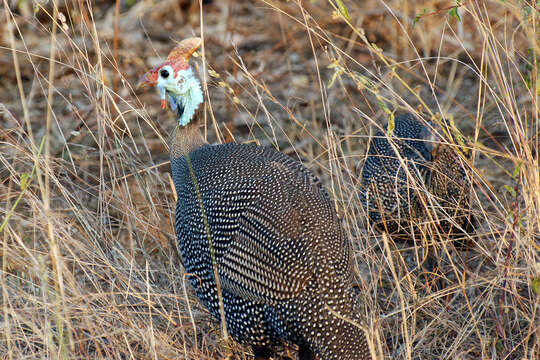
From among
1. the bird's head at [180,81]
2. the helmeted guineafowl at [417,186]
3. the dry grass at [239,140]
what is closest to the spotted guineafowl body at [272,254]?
the dry grass at [239,140]

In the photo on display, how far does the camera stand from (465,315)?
10.1 ft

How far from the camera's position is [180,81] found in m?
3.11

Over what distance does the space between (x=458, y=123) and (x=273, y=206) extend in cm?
259

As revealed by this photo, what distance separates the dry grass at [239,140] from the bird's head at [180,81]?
0.62 ft

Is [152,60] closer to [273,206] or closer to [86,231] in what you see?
[86,231]

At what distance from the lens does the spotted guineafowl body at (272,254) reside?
236 centimetres

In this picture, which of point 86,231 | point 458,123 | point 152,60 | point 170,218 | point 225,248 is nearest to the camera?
point 225,248

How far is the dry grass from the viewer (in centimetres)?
260

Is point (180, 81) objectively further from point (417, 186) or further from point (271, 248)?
point (417, 186)

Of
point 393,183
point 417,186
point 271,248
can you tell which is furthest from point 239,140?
point 271,248

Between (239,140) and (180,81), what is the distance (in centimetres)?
159

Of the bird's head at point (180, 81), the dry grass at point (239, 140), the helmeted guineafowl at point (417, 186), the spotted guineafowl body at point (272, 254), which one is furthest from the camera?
the helmeted guineafowl at point (417, 186)

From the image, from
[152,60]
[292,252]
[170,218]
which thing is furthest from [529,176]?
[152,60]

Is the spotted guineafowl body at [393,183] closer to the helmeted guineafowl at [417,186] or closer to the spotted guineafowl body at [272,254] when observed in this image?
the helmeted guineafowl at [417,186]
